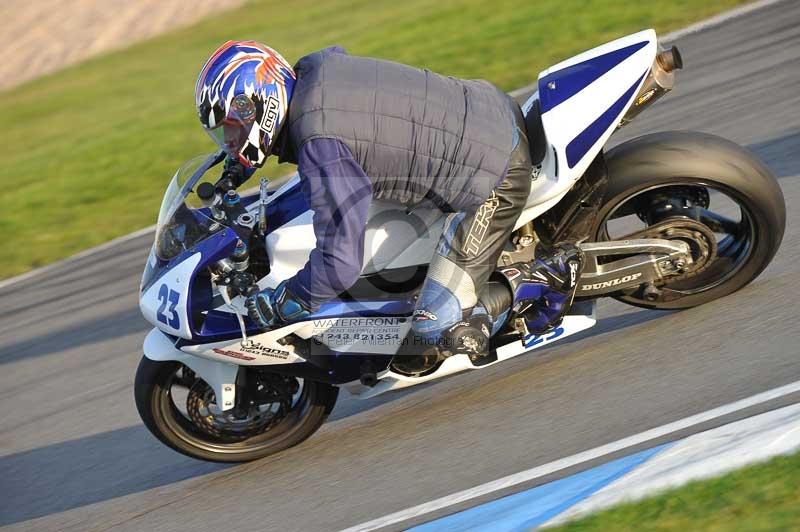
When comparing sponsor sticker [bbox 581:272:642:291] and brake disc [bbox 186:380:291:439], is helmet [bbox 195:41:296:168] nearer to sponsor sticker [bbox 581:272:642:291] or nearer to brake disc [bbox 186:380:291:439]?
brake disc [bbox 186:380:291:439]

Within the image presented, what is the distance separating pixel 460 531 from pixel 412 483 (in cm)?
58

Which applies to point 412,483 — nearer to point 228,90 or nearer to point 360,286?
point 360,286

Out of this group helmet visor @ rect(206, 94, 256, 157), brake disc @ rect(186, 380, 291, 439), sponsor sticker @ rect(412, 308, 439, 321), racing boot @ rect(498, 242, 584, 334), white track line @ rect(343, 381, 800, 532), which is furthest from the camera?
brake disc @ rect(186, 380, 291, 439)

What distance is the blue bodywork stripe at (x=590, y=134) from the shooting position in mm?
4609

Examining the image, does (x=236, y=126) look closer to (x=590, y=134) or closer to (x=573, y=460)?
(x=590, y=134)

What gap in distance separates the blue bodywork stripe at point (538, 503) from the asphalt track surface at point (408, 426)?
25 centimetres

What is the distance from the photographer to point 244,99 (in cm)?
407

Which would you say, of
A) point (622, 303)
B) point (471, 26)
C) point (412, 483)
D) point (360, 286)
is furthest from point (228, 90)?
point (471, 26)

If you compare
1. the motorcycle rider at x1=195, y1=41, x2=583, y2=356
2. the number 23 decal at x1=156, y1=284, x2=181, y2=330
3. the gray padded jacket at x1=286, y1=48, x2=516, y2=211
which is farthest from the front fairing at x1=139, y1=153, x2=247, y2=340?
the gray padded jacket at x1=286, y1=48, x2=516, y2=211

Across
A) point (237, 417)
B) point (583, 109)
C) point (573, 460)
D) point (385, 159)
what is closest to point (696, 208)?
point (583, 109)

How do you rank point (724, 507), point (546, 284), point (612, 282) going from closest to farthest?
1. point (724, 507)
2. point (546, 284)
3. point (612, 282)

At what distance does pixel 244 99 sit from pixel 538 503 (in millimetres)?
1858

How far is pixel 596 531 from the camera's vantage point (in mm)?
3545

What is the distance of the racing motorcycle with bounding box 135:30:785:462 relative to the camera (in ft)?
15.1
